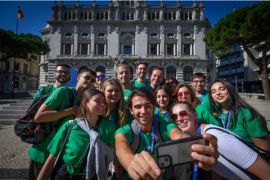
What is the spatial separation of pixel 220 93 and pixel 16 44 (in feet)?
98.7

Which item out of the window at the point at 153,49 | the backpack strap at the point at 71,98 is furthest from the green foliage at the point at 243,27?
the backpack strap at the point at 71,98

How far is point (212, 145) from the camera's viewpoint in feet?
3.77

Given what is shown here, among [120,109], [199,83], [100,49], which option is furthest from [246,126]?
[100,49]

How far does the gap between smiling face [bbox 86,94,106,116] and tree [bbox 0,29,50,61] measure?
28.7 metres

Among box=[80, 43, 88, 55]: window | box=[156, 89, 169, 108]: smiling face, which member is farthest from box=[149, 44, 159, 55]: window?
box=[156, 89, 169, 108]: smiling face

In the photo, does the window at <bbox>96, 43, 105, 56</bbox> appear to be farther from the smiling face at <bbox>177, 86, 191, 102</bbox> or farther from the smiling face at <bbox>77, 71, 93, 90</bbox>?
the smiling face at <bbox>177, 86, 191, 102</bbox>

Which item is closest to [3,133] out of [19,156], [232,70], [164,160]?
[19,156]

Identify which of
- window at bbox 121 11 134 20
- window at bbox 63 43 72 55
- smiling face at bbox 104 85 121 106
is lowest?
smiling face at bbox 104 85 121 106

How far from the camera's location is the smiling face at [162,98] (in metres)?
3.39

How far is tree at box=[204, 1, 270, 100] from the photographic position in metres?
19.7

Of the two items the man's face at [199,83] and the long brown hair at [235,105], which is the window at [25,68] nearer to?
the man's face at [199,83]

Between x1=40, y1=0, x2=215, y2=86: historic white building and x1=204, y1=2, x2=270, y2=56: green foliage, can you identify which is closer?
x1=204, y1=2, x2=270, y2=56: green foliage

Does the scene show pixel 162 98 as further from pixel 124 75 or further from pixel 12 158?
pixel 12 158

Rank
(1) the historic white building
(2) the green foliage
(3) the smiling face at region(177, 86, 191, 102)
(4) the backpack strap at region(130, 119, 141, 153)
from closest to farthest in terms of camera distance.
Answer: (4) the backpack strap at region(130, 119, 141, 153) < (3) the smiling face at region(177, 86, 191, 102) < (2) the green foliage < (1) the historic white building
